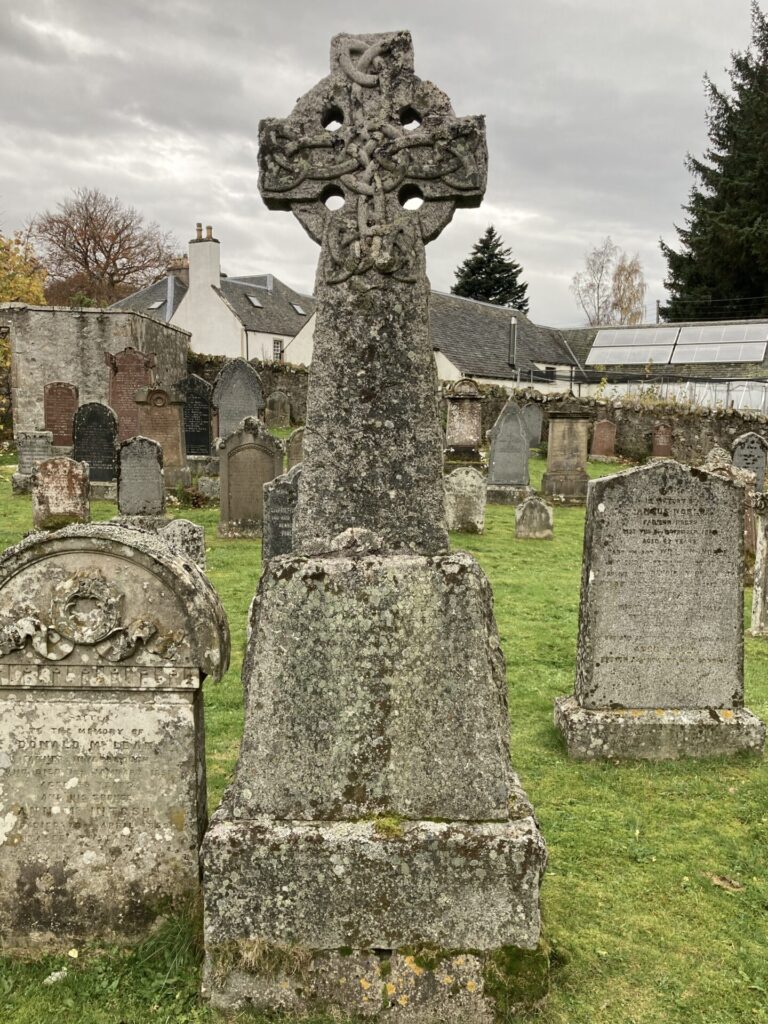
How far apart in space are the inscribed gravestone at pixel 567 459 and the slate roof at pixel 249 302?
21601 millimetres

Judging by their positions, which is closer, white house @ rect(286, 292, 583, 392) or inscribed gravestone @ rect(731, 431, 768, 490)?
inscribed gravestone @ rect(731, 431, 768, 490)

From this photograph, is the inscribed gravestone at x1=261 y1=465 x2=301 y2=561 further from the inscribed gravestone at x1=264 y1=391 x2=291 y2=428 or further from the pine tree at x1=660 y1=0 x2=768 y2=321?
the pine tree at x1=660 y1=0 x2=768 y2=321

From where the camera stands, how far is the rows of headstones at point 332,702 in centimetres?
291

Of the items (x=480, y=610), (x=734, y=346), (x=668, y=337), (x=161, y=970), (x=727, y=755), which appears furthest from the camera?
(x=668, y=337)

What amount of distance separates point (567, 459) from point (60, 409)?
12669 mm

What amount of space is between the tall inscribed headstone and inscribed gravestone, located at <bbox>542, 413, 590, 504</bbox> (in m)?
15.1

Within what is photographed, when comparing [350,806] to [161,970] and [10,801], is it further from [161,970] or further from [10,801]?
[10,801]

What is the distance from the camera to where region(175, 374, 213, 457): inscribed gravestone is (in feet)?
63.1

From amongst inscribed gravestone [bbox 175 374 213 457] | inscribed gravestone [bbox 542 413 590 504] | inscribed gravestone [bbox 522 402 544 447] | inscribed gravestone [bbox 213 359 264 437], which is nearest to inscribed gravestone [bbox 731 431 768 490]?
inscribed gravestone [bbox 542 413 590 504]

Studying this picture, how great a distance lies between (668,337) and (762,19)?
55.2 ft

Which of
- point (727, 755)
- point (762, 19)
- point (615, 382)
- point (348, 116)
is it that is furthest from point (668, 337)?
point (348, 116)

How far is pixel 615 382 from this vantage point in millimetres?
37406

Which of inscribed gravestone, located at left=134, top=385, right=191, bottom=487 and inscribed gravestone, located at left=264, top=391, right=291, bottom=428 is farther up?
inscribed gravestone, located at left=264, top=391, right=291, bottom=428

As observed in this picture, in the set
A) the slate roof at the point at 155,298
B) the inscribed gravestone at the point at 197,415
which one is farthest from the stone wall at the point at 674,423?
the slate roof at the point at 155,298
